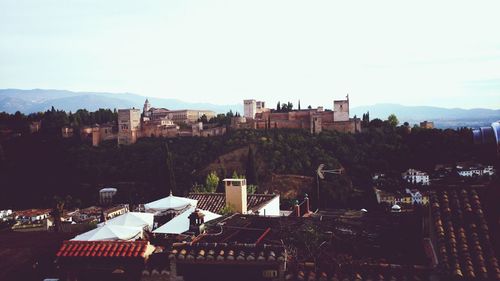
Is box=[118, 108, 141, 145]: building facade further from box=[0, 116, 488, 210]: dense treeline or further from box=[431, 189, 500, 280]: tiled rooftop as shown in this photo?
box=[431, 189, 500, 280]: tiled rooftop

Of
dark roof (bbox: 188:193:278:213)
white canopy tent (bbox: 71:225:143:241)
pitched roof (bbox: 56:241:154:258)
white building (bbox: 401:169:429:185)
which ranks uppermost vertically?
pitched roof (bbox: 56:241:154:258)

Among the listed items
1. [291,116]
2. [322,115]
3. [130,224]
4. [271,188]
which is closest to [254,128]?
[291,116]

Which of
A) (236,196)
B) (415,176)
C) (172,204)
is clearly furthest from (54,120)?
(236,196)

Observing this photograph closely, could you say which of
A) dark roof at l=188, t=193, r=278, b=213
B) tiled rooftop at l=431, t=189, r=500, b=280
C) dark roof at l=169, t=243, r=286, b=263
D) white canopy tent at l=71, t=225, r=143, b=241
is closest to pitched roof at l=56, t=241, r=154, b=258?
dark roof at l=169, t=243, r=286, b=263

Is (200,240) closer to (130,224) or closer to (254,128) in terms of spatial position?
(130,224)

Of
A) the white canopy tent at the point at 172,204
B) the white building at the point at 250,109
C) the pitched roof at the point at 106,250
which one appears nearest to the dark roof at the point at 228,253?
the pitched roof at the point at 106,250

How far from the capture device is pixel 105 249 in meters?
5.18

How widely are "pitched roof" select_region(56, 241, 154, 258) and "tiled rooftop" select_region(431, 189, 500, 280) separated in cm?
311

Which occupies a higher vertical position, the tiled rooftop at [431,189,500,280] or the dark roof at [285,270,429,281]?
the tiled rooftop at [431,189,500,280]

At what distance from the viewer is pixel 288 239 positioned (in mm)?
5629

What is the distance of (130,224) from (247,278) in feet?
25.8

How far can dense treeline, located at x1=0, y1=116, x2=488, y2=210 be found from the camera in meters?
A: 46.5

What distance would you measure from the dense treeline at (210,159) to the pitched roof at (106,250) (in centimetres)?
3544

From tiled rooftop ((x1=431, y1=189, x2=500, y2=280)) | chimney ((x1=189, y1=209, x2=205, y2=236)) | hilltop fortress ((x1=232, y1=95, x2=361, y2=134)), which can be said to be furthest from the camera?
hilltop fortress ((x1=232, y1=95, x2=361, y2=134))
